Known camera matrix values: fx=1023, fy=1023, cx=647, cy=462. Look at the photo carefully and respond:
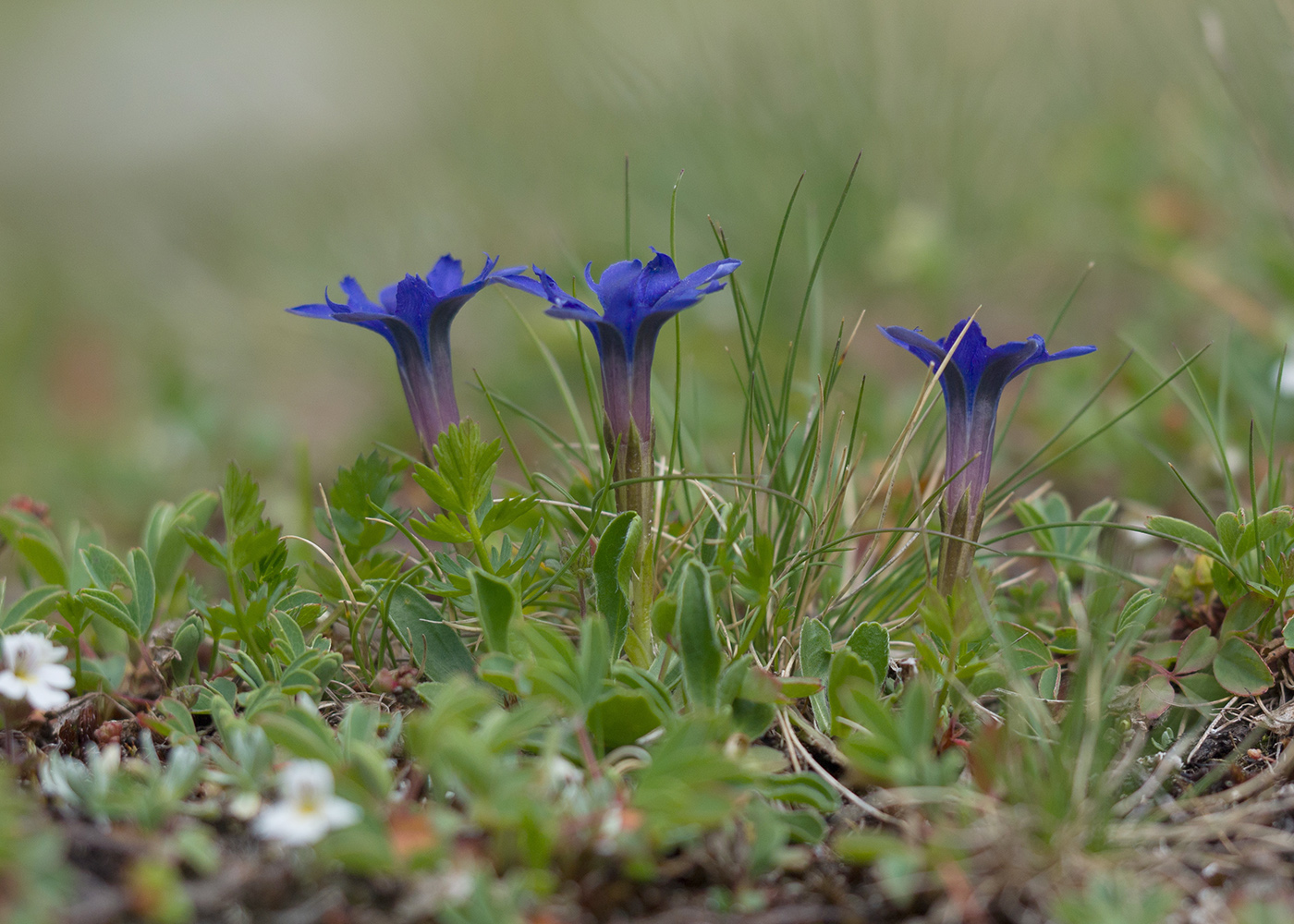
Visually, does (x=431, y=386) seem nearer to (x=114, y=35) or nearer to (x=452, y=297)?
(x=452, y=297)

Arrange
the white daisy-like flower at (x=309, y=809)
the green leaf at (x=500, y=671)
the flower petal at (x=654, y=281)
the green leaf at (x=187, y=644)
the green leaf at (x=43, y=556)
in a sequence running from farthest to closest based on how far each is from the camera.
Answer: the green leaf at (x=43, y=556)
the green leaf at (x=187, y=644)
the flower petal at (x=654, y=281)
the green leaf at (x=500, y=671)
the white daisy-like flower at (x=309, y=809)

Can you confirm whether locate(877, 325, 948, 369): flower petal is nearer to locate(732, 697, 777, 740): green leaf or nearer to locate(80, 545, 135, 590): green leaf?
locate(732, 697, 777, 740): green leaf

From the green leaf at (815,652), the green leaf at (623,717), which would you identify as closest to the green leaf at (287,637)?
the green leaf at (623,717)

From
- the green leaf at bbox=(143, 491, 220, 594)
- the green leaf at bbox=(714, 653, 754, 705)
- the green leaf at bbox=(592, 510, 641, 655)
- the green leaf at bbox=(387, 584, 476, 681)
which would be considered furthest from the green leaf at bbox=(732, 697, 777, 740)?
the green leaf at bbox=(143, 491, 220, 594)

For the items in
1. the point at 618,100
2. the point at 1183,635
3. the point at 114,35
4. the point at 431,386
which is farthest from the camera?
the point at 114,35

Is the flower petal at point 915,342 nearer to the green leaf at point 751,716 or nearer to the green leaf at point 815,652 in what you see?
the green leaf at point 815,652

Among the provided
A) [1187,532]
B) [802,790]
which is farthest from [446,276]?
[1187,532]

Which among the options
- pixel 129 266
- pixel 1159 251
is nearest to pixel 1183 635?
pixel 1159 251

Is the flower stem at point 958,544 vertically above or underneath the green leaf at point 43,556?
underneath
